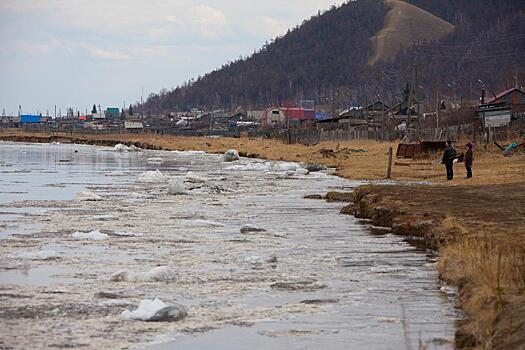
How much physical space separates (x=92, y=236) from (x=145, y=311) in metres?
8.35

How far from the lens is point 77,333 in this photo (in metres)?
11.1

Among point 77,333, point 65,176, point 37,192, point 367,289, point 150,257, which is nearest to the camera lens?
point 77,333

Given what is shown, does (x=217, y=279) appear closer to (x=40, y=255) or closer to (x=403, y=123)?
(x=40, y=255)

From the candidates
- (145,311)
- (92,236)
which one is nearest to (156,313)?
(145,311)

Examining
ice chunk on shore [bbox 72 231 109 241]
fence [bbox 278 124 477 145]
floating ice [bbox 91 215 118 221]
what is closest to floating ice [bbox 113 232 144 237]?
ice chunk on shore [bbox 72 231 109 241]

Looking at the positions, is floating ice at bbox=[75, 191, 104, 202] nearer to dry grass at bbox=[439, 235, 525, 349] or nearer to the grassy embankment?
the grassy embankment

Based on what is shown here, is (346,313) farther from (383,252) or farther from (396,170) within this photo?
(396,170)

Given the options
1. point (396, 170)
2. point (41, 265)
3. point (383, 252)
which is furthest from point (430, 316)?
point (396, 170)

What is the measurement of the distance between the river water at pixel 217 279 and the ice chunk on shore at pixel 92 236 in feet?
0.17

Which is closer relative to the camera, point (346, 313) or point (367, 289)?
point (346, 313)

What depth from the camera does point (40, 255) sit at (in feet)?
56.1

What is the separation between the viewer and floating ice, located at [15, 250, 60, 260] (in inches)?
666

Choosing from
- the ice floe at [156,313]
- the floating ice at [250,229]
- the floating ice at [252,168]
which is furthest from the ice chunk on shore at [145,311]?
the floating ice at [252,168]

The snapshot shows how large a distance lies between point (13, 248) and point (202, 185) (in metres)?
19.6
